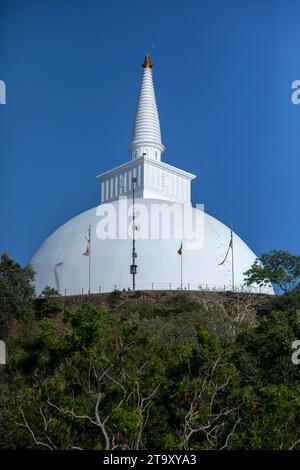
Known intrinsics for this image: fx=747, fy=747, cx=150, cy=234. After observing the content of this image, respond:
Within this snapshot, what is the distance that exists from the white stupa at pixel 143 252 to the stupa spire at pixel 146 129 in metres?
4.82

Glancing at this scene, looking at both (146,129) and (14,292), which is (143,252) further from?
(146,129)

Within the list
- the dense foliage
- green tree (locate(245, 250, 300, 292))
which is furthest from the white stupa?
the dense foliage

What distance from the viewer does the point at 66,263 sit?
5134 centimetres

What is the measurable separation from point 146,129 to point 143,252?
15725 mm

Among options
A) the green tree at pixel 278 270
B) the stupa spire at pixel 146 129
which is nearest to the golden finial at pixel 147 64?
the stupa spire at pixel 146 129

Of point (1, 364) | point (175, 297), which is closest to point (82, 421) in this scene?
point (1, 364)

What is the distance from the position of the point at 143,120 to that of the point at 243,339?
38.2 m

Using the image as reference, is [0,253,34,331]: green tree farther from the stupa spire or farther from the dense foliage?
the stupa spire

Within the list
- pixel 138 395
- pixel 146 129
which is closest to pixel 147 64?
pixel 146 129

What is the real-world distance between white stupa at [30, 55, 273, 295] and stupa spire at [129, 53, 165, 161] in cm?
482

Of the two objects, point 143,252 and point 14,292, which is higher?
point 143,252

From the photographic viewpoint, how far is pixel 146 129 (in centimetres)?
6162

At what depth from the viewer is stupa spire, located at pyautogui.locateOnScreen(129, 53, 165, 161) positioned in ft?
201
